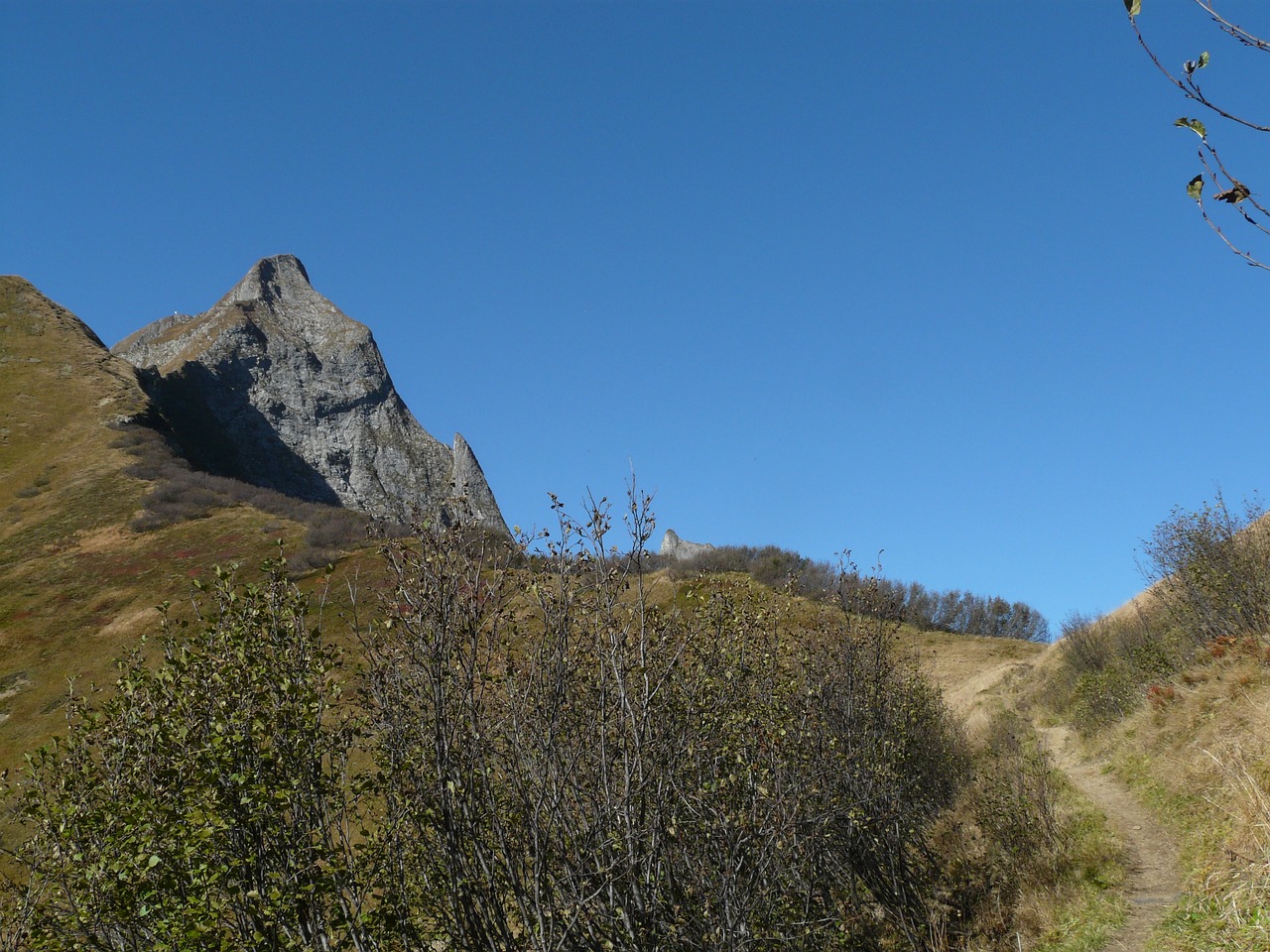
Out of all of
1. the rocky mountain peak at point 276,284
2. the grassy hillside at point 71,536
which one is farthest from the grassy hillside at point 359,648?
the rocky mountain peak at point 276,284

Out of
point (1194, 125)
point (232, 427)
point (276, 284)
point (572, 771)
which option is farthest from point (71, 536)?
point (276, 284)

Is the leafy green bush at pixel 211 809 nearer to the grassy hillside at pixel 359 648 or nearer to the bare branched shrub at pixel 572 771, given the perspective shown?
the bare branched shrub at pixel 572 771

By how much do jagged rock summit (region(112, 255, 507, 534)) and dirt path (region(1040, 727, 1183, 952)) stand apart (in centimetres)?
8454

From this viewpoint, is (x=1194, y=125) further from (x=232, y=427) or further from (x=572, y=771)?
(x=232, y=427)

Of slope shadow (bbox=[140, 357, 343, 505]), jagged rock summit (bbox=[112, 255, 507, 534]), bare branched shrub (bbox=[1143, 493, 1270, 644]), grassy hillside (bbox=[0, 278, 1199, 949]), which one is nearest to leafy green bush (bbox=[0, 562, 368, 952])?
grassy hillside (bbox=[0, 278, 1199, 949])

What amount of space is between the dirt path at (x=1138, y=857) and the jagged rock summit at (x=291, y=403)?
8454 centimetres

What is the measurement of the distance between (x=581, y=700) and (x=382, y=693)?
2.53m

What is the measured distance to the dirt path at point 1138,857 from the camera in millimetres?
9859

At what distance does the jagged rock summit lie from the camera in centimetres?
10550

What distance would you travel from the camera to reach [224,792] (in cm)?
627

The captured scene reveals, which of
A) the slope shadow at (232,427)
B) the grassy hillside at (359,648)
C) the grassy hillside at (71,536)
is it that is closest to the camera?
the grassy hillside at (359,648)

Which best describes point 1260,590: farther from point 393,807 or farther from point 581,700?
point 393,807

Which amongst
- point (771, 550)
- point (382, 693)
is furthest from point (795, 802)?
point (771, 550)

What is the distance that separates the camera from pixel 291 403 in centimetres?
11912
